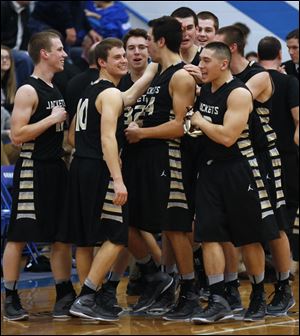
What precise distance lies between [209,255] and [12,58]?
175 inches

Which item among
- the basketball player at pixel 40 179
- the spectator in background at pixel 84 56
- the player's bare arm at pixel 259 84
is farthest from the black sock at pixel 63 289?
the spectator in background at pixel 84 56

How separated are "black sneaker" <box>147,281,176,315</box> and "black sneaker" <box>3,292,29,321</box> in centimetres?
97

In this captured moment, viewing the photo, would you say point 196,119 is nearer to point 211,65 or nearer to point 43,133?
point 211,65

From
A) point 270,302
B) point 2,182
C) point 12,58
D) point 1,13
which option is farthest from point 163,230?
point 1,13

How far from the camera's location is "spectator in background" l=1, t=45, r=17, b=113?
11.3 m

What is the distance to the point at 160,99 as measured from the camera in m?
8.16

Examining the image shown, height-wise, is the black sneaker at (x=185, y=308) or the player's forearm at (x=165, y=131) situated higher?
the player's forearm at (x=165, y=131)

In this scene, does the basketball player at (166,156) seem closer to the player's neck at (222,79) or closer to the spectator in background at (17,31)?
the player's neck at (222,79)

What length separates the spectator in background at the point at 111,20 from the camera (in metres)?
13.3

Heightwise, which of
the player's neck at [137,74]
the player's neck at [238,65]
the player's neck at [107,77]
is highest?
the player's neck at [137,74]

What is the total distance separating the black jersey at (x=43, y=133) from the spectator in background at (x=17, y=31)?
4071 millimetres

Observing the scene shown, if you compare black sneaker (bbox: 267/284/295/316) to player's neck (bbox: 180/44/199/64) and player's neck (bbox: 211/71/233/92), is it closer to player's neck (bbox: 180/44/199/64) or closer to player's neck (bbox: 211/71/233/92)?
player's neck (bbox: 211/71/233/92)

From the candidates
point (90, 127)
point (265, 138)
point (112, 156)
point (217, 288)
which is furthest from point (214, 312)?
point (90, 127)

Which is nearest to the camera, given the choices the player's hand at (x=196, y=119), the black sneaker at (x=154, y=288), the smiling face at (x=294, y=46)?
the player's hand at (x=196, y=119)
